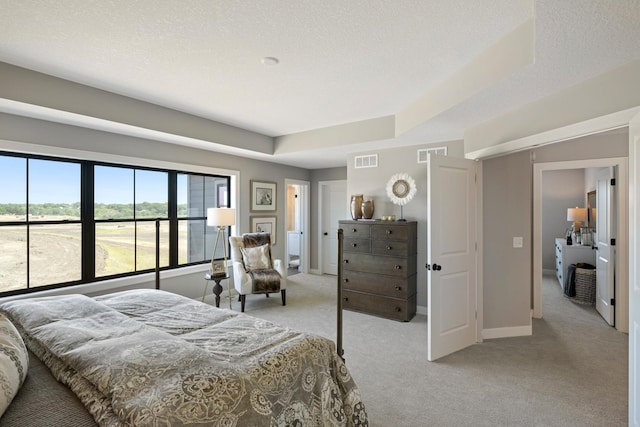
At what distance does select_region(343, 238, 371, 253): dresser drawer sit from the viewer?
14.0 ft

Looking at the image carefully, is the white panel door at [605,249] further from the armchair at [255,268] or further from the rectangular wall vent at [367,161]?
the armchair at [255,268]

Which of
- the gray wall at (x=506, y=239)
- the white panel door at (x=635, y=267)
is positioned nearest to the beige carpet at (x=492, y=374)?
the gray wall at (x=506, y=239)

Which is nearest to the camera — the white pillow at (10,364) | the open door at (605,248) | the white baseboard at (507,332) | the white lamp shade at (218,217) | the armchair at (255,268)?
the white pillow at (10,364)

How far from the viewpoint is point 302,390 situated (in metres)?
1.51

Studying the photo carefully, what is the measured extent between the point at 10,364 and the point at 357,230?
11.9 feet

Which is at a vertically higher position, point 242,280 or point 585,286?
point 242,280

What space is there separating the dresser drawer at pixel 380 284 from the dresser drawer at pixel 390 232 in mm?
532

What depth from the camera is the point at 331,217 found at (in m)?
6.79

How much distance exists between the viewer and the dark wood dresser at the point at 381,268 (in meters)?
3.99

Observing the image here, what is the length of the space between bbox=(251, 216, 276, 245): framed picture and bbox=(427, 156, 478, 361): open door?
11.1ft

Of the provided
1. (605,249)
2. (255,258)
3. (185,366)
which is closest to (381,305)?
(255,258)

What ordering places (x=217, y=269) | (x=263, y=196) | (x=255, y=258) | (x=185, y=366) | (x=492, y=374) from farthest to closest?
1. (x=263, y=196)
2. (x=255, y=258)
3. (x=217, y=269)
4. (x=492, y=374)
5. (x=185, y=366)

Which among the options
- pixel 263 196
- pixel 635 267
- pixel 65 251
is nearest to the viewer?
pixel 635 267

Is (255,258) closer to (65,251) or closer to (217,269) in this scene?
(217,269)
